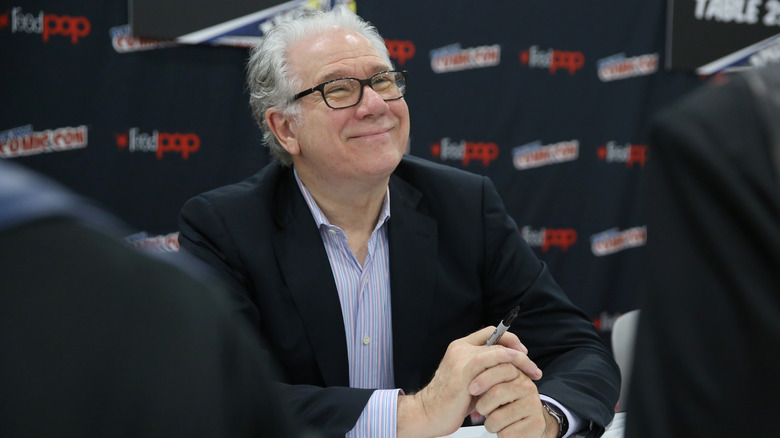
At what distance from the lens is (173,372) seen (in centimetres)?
35

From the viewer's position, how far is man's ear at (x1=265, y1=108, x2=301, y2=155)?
1884 mm

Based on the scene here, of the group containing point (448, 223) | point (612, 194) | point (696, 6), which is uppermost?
point (696, 6)

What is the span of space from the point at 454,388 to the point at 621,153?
318 cm

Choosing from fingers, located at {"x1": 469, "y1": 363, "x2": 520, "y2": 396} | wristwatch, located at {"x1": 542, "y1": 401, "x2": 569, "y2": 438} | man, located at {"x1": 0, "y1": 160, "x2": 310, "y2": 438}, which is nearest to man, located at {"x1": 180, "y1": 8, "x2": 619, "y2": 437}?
wristwatch, located at {"x1": 542, "y1": 401, "x2": 569, "y2": 438}

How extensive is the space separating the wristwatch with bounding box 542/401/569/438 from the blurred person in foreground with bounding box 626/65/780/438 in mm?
1051

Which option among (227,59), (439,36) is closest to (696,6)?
(439,36)

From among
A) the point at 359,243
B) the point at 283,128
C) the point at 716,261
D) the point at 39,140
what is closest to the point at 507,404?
the point at 359,243

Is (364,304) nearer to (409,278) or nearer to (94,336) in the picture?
(409,278)

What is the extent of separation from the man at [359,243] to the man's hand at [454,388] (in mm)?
239

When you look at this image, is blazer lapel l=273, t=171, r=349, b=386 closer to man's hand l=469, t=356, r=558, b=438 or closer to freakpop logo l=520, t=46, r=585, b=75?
man's hand l=469, t=356, r=558, b=438

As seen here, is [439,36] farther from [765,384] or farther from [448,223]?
[765,384]

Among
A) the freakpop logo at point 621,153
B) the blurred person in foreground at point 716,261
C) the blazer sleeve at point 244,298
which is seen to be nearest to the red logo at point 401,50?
the freakpop logo at point 621,153

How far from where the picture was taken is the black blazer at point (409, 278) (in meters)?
1.71

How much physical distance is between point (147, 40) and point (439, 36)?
145cm
